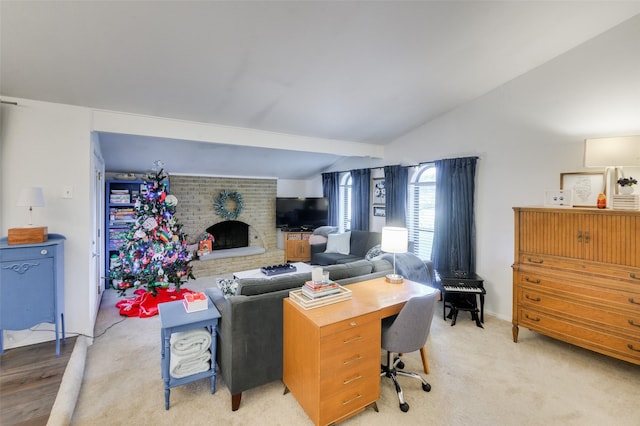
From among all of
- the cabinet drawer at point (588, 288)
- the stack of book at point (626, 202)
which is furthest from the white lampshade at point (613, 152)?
the cabinet drawer at point (588, 288)

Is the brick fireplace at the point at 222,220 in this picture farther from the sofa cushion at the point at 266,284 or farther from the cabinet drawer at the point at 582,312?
the cabinet drawer at the point at 582,312

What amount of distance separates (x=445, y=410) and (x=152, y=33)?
355 cm

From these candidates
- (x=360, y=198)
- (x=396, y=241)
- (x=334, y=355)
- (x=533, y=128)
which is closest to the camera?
(x=334, y=355)

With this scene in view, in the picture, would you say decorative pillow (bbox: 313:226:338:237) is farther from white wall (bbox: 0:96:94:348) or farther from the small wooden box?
the small wooden box

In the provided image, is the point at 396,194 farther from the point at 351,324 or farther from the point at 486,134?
the point at 351,324

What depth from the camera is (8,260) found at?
7.75ft

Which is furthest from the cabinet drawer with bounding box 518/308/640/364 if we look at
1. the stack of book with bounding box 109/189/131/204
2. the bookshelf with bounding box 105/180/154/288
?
the stack of book with bounding box 109/189/131/204

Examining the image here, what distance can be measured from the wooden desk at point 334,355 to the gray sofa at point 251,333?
0.32 feet

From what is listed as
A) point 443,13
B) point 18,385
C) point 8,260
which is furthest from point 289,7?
point 18,385

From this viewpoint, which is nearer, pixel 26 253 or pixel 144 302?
pixel 26 253

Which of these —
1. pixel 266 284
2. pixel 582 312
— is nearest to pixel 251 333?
pixel 266 284

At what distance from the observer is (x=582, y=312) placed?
2633mm

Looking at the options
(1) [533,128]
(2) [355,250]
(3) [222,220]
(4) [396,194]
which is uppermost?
(1) [533,128]

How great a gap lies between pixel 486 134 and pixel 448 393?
3.26m
